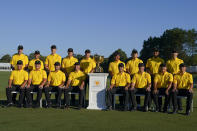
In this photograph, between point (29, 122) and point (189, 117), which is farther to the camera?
point (189, 117)

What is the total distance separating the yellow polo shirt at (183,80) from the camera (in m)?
8.22

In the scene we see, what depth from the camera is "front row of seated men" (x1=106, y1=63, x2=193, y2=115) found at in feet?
26.8

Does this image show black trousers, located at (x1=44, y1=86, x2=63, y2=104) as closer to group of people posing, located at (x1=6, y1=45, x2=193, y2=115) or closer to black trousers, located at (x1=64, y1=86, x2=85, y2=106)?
group of people posing, located at (x1=6, y1=45, x2=193, y2=115)

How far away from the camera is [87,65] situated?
968cm

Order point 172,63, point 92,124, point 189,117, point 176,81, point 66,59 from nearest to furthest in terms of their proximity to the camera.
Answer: point 92,124 → point 189,117 → point 176,81 → point 172,63 → point 66,59

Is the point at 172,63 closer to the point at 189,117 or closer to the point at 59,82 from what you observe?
the point at 189,117

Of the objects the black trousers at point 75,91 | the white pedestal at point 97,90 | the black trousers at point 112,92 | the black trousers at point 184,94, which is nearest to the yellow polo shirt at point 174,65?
the black trousers at point 184,94

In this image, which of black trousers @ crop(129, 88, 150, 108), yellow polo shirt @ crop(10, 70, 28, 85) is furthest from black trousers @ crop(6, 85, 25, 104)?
black trousers @ crop(129, 88, 150, 108)

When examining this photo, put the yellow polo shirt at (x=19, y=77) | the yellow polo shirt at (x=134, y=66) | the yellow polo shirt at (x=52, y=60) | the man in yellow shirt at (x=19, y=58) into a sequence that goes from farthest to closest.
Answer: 1. the man in yellow shirt at (x=19, y=58)
2. the yellow polo shirt at (x=52, y=60)
3. the yellow polo shirt at (x=134, y=66)
4. the yellow polo shirt at (x=19, y=77)

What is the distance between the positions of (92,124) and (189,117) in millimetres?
2942

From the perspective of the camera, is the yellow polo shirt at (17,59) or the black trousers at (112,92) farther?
the yellow polo shirt at (17,59)

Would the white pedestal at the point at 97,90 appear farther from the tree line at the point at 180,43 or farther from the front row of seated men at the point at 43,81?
the tree line at the point at 180,43

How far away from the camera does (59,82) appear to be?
29.9 ft

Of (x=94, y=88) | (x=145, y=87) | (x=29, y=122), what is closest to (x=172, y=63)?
(x=145, y=87)
